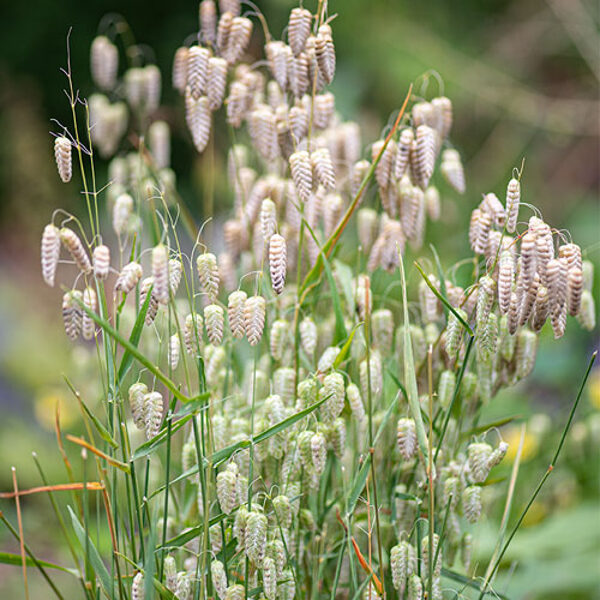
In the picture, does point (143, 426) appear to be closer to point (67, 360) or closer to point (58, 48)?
point (67, 360)

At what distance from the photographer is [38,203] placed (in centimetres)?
280

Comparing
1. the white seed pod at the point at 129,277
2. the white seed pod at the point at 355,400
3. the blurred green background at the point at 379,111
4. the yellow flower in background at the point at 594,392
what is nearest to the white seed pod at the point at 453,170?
the white seed pod at the point at 355,400

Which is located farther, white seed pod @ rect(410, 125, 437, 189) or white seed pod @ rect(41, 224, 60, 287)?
white seed pod @ rect(410, 125, 437, 189)

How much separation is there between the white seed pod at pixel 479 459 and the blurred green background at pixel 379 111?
1048 mm

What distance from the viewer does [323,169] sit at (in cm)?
65

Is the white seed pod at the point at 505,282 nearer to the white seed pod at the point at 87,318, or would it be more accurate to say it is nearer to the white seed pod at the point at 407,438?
the white seed pod at the point at 407,438

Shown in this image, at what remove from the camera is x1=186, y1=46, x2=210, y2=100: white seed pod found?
686 mm

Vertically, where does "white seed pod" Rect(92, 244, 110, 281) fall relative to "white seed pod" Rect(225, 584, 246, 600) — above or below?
above

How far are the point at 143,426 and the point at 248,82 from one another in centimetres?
38

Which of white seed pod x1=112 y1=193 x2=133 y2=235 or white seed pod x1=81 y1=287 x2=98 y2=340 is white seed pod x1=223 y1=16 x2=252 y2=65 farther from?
white seed pod x1=81 y1=287 x2=98 y2=340

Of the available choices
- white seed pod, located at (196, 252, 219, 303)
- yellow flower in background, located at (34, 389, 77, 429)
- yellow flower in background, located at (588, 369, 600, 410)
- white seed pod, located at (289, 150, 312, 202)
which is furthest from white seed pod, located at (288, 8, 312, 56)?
yellow flower in background, located at (34, 389, 77, 429)

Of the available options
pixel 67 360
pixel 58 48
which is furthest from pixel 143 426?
pixel 58 48

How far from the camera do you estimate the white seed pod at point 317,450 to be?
1.90ft

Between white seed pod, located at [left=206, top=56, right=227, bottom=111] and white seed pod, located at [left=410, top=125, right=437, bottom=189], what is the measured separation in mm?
185
